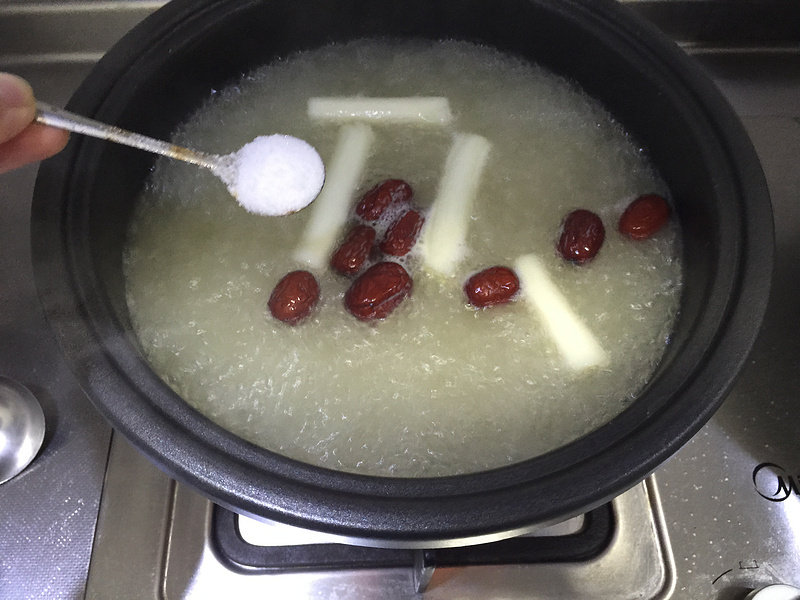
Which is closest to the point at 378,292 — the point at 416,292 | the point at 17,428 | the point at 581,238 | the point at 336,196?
the point at 416,292

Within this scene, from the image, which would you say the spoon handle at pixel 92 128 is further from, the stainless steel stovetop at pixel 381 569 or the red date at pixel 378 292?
the stainless steel stovetop at pixel 381 569

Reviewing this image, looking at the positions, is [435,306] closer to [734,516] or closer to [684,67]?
[684,67]

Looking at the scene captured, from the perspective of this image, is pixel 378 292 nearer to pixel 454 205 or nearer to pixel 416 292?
pixel 416 292

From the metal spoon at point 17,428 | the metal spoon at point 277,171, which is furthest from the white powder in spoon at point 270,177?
the metal spoon at point 17,428

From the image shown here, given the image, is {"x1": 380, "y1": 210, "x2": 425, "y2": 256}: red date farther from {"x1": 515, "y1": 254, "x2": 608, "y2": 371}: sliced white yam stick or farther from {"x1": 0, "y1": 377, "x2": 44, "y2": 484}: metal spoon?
{"x1": 0, "y1": 377, "x2": 44, "y2": 484}: metal spoon

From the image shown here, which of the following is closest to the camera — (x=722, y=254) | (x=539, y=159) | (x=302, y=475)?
(x=302, y=475)

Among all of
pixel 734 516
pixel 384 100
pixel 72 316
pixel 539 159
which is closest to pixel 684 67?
pixel 539 159
